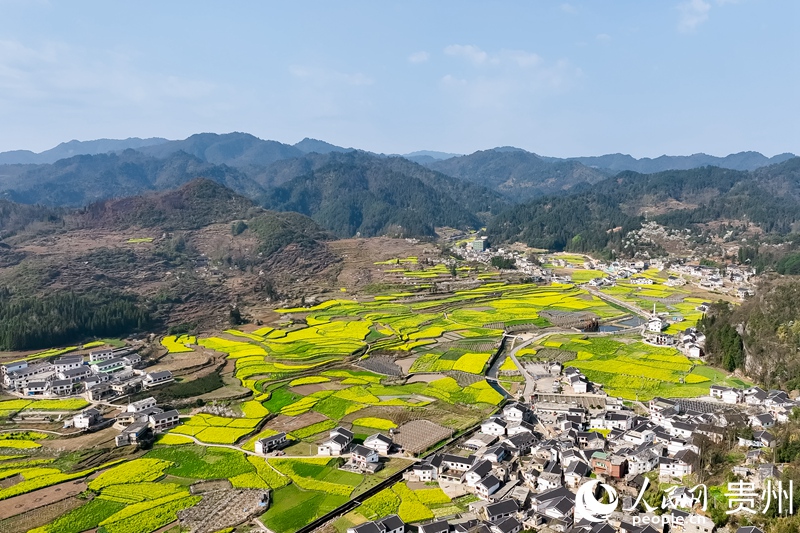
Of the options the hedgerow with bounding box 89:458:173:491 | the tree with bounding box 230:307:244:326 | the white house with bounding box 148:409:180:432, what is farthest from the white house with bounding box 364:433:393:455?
the tree with bounding box 230:307:244:326

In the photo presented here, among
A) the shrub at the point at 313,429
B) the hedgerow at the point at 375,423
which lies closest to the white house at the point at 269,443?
the shrub at the point at 313,429

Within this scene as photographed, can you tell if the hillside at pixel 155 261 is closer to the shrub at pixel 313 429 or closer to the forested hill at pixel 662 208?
the shrub at pixel 313 429

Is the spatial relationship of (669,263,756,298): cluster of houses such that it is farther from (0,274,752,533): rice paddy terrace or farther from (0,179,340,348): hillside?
(0,179,340,348): hillside

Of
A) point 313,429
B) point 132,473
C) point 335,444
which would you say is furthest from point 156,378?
point 335,444

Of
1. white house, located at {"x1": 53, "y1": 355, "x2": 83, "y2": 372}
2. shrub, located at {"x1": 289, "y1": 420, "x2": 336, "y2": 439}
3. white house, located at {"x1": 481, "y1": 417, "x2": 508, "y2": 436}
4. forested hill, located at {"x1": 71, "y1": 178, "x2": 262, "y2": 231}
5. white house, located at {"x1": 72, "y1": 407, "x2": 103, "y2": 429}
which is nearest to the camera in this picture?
white house, located at {"x1": 481, "y1": 417, "x2": 508, "y2": 436}

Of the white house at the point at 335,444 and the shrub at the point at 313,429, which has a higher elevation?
the white house at the point at 335,444

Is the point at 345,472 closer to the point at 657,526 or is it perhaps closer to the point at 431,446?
the point at 431,446
